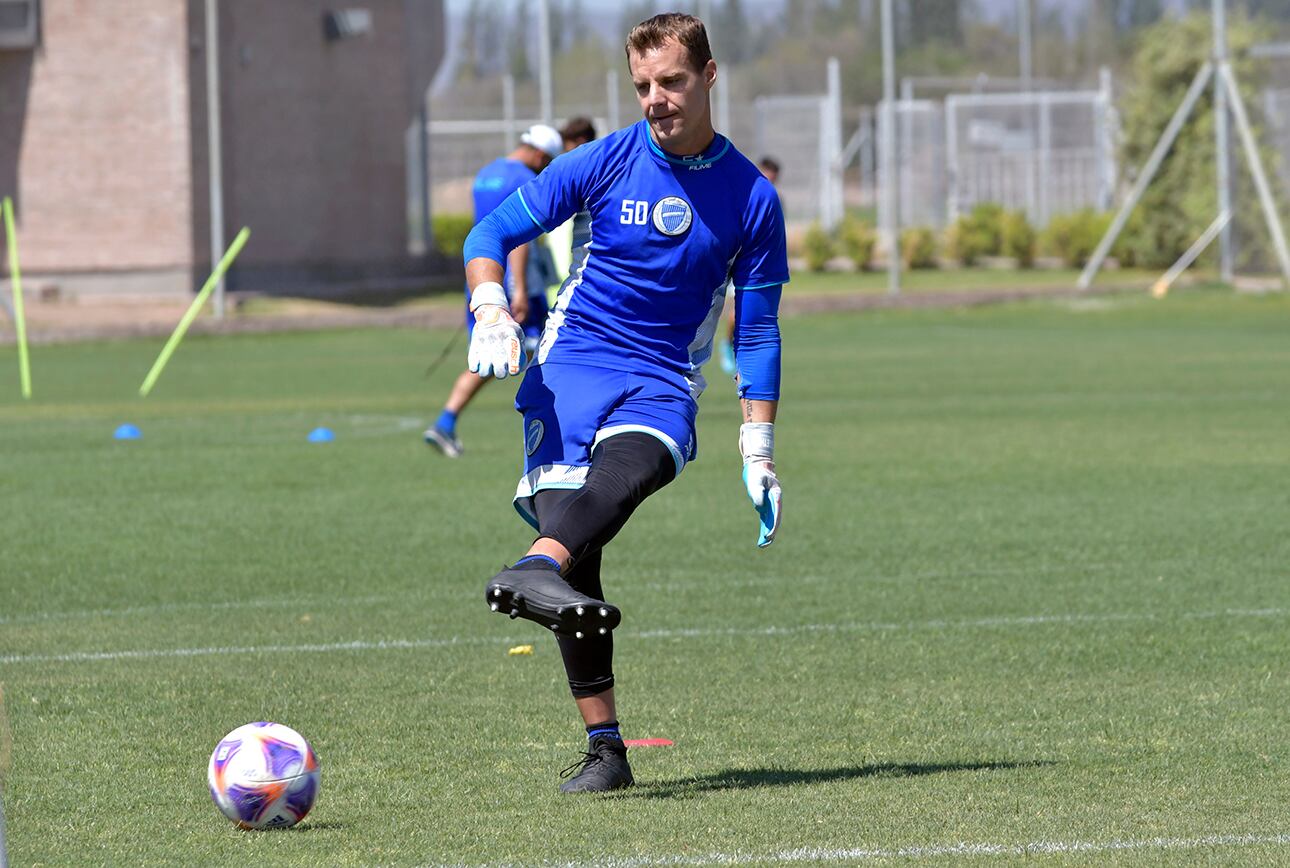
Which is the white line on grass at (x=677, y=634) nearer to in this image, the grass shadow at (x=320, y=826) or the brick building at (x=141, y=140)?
the grass shadow at (x=320, y=826)

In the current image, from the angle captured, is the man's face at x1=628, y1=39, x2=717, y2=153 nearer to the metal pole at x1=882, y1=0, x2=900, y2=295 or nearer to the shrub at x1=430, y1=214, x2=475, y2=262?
the metal pole at x1=882, y1=0, x2=900, y2=295

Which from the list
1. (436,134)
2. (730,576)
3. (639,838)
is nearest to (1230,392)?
(730,576)

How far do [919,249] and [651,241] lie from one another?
43763mm

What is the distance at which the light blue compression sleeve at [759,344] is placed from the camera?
6199 millimetres

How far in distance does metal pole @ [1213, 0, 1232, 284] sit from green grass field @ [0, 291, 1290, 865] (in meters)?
21.3

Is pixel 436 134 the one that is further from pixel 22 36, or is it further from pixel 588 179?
pixel 588 179

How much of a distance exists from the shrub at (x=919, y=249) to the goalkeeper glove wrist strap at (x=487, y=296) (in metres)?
43.9

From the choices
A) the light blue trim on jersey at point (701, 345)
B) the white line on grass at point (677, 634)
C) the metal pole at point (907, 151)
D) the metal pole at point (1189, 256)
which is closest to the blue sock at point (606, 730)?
the light blue trim on jersey at point (701, 345)

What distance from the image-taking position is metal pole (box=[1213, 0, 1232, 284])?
124ft

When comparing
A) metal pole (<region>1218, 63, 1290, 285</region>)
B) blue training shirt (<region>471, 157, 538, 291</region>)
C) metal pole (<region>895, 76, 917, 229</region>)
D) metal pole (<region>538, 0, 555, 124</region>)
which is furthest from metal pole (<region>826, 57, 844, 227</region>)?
blue training shirt (<region>471, 157, 538, 291</region>)

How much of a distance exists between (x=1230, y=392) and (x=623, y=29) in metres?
68.6

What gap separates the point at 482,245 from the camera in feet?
19.7

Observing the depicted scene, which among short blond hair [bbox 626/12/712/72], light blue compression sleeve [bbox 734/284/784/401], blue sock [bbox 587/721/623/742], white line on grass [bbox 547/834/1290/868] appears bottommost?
white line on grass [bbox 547/834/1290/868]

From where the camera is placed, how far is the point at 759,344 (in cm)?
623
